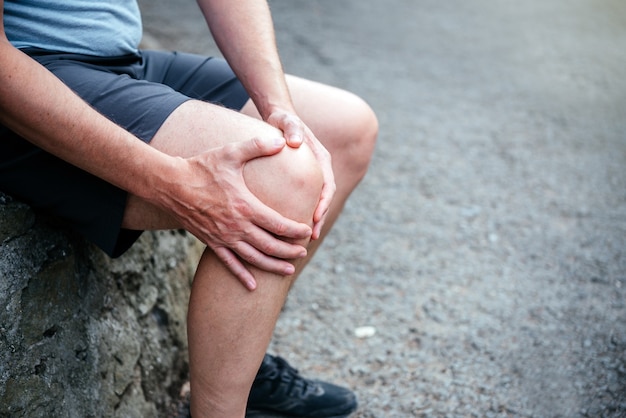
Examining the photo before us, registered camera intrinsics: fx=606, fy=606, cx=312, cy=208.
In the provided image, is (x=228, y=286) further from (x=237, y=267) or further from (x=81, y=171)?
(x=81, y=171)

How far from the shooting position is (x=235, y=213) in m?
1.13

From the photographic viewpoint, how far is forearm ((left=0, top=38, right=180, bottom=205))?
104 cm

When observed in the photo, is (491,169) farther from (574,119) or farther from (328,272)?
(328,272)

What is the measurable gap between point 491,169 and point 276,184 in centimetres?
234

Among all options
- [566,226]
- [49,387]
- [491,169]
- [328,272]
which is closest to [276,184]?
[49,387]

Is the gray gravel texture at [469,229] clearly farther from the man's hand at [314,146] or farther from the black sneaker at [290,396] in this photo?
the man's hand at [314,146]

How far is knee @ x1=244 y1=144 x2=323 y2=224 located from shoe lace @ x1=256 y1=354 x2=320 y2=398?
2.20 feet

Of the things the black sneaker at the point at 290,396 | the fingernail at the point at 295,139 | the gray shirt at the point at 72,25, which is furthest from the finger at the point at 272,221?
the black sneaker at the point at 290,396

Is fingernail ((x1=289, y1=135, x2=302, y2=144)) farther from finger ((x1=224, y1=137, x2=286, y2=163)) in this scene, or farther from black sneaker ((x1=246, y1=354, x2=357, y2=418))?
black sneaker ((x1=246, y1=354, x2=357, y2=418))

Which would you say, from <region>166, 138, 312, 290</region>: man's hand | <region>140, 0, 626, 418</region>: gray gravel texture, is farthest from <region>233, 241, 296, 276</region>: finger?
<region>140, 0, 626, 418</region>: gray gravel texture

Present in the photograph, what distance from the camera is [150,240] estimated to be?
1.74 m

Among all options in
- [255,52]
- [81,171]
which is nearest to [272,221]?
[81,171]

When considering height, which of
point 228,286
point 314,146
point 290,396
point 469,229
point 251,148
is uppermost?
point 251,148

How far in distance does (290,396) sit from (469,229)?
138 cm
